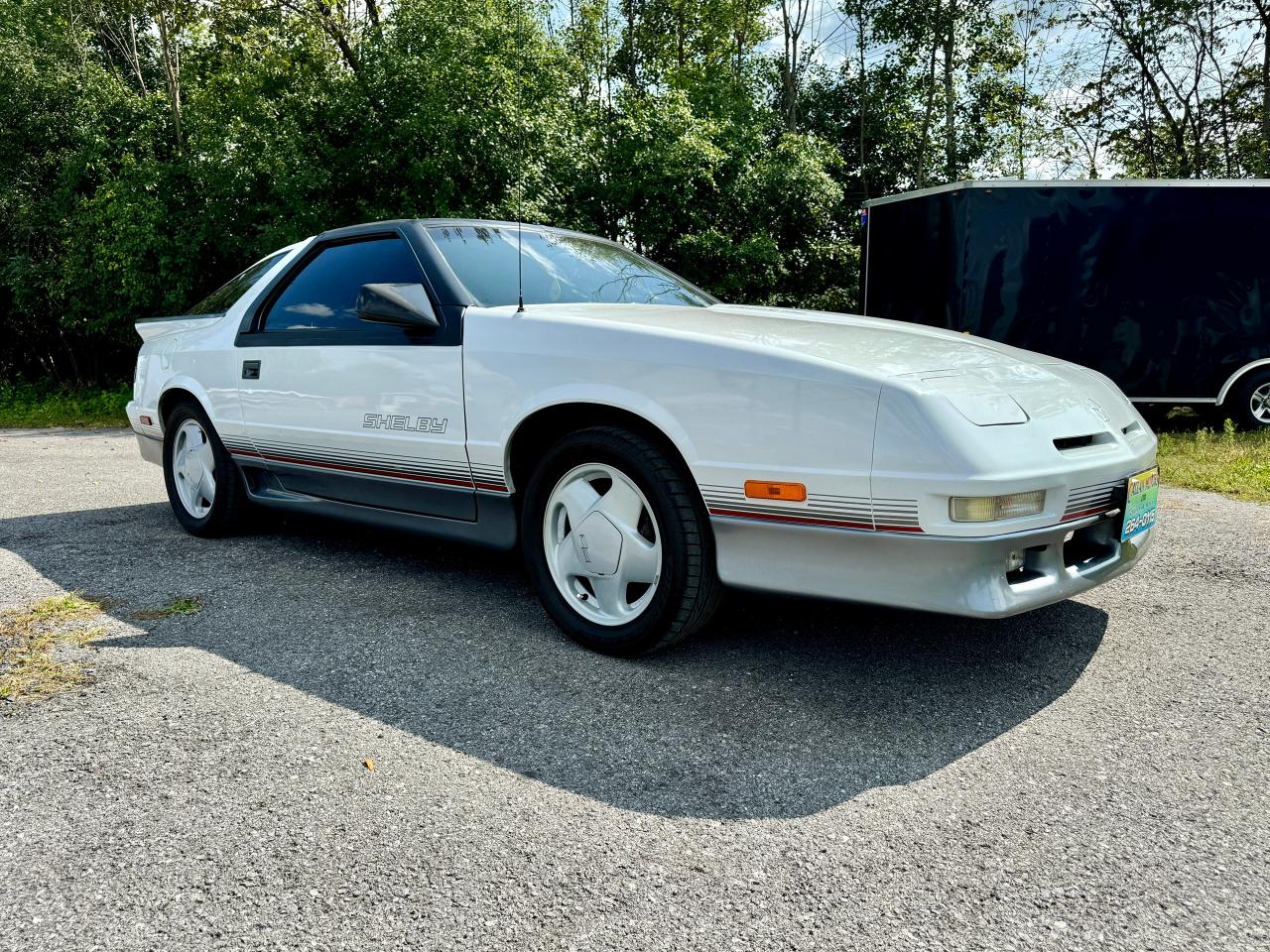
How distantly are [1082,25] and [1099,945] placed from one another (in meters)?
26.8

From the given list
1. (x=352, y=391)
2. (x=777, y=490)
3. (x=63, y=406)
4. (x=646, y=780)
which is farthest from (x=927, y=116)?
(x=646, y=780)

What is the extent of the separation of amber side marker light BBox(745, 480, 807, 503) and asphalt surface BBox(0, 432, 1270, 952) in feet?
2.08

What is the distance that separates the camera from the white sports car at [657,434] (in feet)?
8.89

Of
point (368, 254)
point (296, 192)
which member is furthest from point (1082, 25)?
point (368, 254)

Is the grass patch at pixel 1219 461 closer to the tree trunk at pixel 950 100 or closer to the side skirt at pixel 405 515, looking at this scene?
the side skirt at pixel 405 515

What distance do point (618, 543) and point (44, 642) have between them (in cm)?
211

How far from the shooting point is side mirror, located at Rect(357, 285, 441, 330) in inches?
144

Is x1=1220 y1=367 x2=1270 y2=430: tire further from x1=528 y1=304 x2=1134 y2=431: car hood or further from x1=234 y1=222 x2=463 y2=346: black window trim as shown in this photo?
x1=234 y1=222 x2=463 y2=346: black window trim

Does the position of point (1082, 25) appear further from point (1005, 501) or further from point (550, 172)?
point (1005, 501)

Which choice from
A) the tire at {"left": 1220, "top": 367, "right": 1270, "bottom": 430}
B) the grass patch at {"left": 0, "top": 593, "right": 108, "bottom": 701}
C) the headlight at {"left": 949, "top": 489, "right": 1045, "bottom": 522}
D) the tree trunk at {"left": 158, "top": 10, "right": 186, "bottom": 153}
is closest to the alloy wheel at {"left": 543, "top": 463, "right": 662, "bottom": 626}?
the headlight at {"left": 949, "top": 489, "right": 1045, "bottom": 522}

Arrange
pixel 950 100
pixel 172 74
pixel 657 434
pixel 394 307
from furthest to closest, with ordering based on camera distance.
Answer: pixel 950 100, pixel 172 74, pixel 394 307, pixel 657 434

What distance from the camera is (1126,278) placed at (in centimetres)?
959

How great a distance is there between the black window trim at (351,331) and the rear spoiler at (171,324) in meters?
0.44

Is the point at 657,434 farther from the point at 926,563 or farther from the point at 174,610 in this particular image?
the point at 174,610
